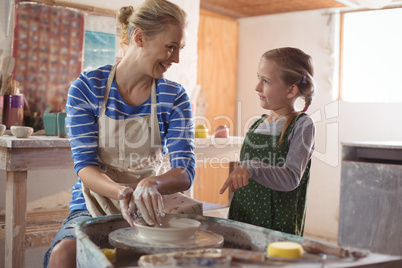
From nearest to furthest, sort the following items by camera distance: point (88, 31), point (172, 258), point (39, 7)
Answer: point (172, 258) → point (39, 7) → point (88, 31)

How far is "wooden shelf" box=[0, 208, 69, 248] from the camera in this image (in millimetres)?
2373

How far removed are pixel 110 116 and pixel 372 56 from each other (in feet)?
11.2

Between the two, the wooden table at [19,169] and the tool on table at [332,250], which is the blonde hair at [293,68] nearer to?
the tool on table at [332,250]

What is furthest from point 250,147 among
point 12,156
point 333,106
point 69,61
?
point 333,106

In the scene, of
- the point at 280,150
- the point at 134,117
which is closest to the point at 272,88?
the point at 280,150

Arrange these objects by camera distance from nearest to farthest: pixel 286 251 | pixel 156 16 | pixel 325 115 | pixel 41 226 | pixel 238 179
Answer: pixel 286 251, pixel 238 179, pixel 156 16, pixel 41 226, pixel 325 115

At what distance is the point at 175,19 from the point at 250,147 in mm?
600

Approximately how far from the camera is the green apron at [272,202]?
1.75 m

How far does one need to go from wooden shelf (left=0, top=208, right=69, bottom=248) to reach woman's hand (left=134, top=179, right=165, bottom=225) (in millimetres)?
1226

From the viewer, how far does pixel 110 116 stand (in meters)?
1.71

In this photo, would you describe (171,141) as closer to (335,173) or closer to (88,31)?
(88,31)

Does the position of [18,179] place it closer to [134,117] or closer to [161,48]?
[134,117]

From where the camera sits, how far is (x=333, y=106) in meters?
4.61

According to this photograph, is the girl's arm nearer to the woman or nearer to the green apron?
the green apron
